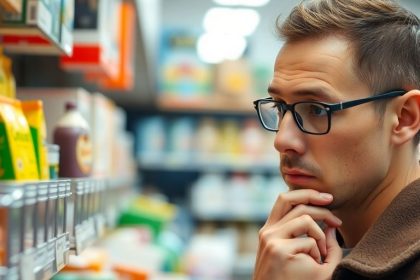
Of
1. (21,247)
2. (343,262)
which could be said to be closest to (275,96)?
(343,262)

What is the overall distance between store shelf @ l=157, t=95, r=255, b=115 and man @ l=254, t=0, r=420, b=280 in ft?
12.0

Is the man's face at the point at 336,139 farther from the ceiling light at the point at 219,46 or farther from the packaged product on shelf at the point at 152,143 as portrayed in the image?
the ceiling light at the point at 219,46

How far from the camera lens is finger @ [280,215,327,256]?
4.62ft

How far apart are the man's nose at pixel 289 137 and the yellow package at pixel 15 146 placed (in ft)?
1.79

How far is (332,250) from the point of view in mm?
1414

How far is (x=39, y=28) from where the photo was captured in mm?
1275

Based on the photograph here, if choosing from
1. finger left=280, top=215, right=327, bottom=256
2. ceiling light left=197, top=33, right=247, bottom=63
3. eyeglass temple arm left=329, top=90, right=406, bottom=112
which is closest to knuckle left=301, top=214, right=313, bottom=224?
finger left=280, top=215, right=327, bottom=256

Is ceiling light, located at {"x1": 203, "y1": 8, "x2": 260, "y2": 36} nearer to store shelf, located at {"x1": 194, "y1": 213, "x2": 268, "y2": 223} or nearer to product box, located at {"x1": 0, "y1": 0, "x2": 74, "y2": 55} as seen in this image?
store shelf, located at {"x1": 194, "y1": 213, "x2": 268, "y2": 223}

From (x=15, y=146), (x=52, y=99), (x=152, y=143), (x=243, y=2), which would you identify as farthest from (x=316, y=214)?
(x=243, y=2)

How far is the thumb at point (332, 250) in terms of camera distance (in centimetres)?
138

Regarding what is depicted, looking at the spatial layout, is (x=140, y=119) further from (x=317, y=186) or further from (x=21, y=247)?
(x=21, y=247)

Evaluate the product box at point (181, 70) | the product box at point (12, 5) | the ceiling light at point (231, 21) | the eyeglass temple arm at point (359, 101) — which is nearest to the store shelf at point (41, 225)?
the product box at point (12, 5)

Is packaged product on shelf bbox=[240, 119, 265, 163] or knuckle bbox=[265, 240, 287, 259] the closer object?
knuckle bbox=[265, 240, 287, 259]

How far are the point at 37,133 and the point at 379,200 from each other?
2.55 ft
